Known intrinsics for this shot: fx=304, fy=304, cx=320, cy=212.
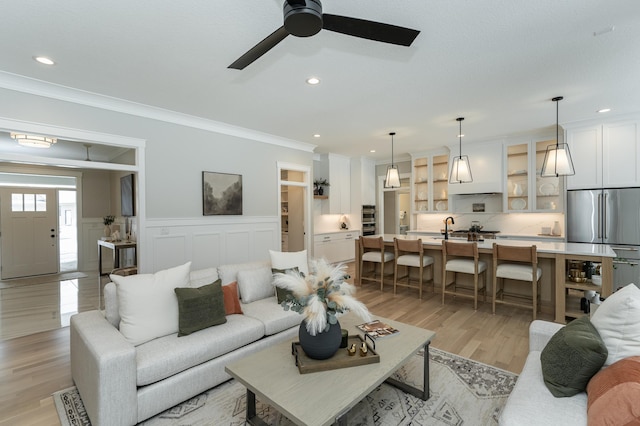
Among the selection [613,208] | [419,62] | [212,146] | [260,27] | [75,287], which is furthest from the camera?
[75,287]

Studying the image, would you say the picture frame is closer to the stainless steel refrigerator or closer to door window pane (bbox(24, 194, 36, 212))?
door window pane (bbox(24, 194, 36, 212))

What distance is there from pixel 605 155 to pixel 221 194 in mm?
5976

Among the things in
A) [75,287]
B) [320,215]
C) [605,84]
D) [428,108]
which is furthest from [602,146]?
[75,287]

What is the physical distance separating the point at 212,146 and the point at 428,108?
330 cm

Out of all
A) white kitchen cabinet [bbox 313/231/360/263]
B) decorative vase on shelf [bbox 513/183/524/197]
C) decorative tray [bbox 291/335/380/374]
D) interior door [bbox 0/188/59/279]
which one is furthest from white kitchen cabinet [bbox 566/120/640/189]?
interior door [bbox 0/188/59/279]

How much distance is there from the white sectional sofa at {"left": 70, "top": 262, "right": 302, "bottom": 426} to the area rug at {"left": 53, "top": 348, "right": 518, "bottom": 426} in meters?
0.10

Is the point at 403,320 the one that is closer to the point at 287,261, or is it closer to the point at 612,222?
the point at 287,261

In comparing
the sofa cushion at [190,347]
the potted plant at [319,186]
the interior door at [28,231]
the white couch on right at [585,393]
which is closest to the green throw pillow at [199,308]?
the sofa cushion at [190,347]

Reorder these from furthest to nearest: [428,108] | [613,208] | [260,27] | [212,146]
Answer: [212,146], [613,208], [428,108], [260,27]

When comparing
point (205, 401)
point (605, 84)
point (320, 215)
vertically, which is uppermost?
point (605, 84)

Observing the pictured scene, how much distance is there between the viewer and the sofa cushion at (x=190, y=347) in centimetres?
196

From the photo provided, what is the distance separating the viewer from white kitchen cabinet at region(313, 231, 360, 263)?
6.86 meters

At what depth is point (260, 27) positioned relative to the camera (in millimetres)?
2326

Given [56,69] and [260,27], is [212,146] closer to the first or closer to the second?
[56,69]
